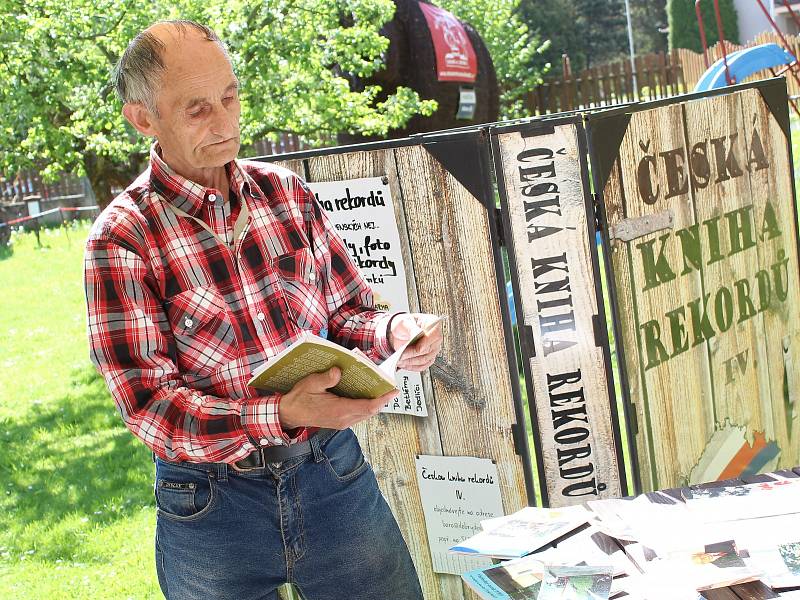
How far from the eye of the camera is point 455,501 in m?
3.29

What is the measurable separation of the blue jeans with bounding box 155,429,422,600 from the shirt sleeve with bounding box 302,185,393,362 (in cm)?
24

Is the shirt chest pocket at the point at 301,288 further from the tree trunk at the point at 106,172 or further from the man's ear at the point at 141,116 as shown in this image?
the tree trunk at the point at 106,172

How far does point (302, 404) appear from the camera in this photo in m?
2.14

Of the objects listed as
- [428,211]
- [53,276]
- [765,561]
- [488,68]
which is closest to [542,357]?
[428,211]

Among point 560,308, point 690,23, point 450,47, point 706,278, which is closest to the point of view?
point 560,308

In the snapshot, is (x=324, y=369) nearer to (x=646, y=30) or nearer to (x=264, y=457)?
(x=264, y=457)

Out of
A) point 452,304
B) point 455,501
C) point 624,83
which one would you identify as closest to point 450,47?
point 452,304

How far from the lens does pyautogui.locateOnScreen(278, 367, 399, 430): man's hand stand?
6.98ft

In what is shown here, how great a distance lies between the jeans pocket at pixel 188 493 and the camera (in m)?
2.30

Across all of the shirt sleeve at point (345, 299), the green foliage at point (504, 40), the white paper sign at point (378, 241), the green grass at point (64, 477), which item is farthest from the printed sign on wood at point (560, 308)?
the green foliage at point (504, 40)

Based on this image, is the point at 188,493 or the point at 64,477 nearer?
the point at 188,493

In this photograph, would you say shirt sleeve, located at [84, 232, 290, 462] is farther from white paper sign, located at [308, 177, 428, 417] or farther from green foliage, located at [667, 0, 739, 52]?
green foliage, located at [667, 0, 739, 52]

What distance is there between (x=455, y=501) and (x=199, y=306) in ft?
4.51

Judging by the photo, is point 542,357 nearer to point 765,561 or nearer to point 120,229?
point 765,561
